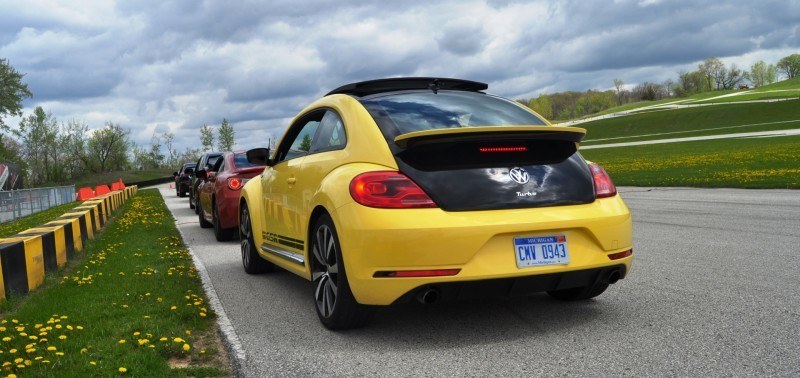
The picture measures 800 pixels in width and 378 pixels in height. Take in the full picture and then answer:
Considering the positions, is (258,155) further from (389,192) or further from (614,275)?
(614,275)

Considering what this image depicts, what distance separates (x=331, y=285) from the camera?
14.6ft

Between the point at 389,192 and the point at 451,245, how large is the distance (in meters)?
0.48

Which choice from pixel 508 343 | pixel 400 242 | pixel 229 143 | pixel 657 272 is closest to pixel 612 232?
pixel 508 343

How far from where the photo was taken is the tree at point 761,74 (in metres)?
174

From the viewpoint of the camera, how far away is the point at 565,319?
4.43 metres

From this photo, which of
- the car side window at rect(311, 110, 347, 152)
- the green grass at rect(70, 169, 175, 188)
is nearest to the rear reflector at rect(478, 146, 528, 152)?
the car side window at rect(311, 110, 347, 152)

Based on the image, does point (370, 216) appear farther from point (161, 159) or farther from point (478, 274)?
point (161, 159)

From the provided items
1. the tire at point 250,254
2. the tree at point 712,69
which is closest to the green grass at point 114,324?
the tire at point 250,254

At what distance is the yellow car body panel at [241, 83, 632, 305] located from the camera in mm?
3770

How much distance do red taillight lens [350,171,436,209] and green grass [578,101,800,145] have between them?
68.9 metres

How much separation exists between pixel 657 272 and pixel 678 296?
107 cm

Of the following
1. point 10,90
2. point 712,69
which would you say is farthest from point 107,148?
point 712,69

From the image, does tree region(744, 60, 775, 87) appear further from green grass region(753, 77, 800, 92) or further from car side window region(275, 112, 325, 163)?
car side window region(275, 112, 325, 163)

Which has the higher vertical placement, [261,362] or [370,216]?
[370,216]
